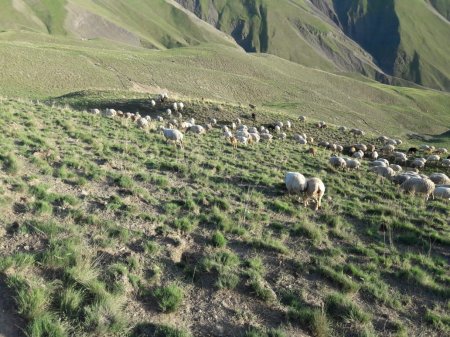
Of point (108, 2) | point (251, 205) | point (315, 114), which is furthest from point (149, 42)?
point (251, 205)

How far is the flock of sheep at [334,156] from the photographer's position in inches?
586

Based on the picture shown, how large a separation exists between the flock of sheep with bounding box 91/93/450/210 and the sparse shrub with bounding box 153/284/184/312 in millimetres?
7890

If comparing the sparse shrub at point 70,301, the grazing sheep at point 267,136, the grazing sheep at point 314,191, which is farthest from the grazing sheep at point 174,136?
the sparse shrub at point 70,301

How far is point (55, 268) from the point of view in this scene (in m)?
7.25

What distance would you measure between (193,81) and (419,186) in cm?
6159

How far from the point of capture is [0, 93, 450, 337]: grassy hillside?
6906 millimetres

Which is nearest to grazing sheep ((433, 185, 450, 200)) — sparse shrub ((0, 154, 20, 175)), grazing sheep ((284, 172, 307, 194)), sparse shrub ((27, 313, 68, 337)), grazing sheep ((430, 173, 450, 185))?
grazing sheep ((430, 173, 450, 185))

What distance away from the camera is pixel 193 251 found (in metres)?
A: 9.38

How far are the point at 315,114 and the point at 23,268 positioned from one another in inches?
2565

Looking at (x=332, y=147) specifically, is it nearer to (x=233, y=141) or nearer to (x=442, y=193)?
(x=233, y=141)

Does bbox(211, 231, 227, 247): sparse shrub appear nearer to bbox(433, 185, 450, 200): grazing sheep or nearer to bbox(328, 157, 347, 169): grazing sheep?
bbox(433, 185, 450, 200): grazing sheep

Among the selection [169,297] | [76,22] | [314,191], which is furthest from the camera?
[76,22]

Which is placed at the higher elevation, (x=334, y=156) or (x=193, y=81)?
(x=334, y=156)

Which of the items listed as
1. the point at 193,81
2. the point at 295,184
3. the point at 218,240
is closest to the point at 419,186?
the point at 295,184
